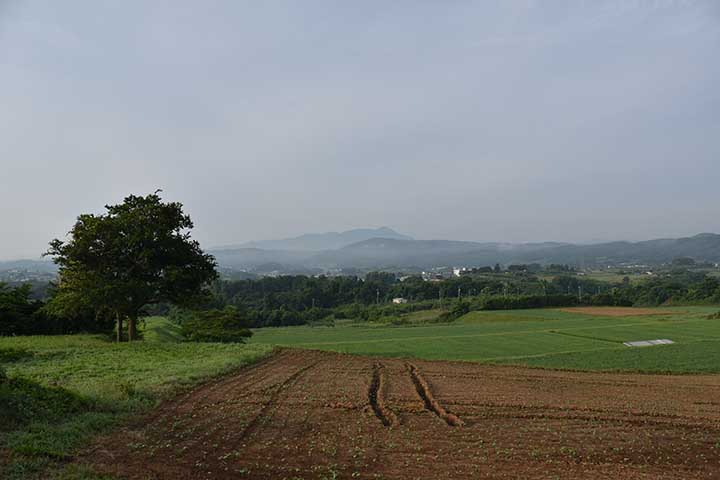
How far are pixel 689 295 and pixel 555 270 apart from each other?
102 meters

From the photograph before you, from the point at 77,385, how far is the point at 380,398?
8923mm

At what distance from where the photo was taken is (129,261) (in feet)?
83.6

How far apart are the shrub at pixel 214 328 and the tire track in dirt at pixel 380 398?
1716 centimetres

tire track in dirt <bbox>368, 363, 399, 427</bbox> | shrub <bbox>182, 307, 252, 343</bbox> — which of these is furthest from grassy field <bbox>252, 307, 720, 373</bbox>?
tire track in dirt <bbox>368, 363, 399, 427</bbox>

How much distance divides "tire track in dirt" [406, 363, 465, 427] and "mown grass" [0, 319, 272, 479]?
7103 millimetres

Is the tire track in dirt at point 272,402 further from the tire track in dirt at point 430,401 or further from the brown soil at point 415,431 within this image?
the tire track in dirt at point 430,401

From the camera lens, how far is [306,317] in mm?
86250

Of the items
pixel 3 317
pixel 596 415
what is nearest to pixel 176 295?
pixel 3 317

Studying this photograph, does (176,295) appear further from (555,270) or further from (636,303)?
(555,270)

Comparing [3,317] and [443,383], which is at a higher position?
[3,317]

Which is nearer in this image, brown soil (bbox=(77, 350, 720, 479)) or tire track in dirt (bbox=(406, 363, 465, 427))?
brown soil (bbox=(77, 350, 720, 479))

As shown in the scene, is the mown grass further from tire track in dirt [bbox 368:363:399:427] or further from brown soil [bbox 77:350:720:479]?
tire track in dirt [bbox 368:363:399:427]

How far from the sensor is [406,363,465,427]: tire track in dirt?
12.6 m

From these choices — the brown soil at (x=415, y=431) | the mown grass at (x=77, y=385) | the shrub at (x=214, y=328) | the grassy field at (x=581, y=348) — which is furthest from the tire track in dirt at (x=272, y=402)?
the shrub at (x=214, y=328)
